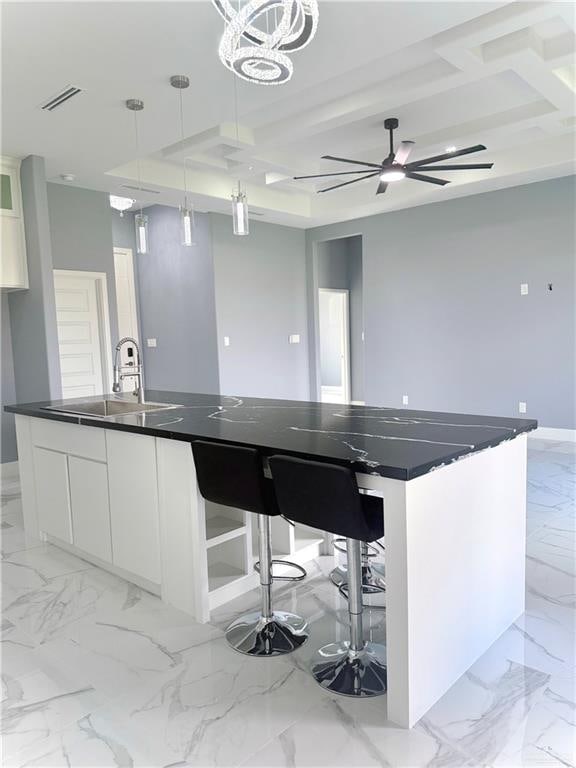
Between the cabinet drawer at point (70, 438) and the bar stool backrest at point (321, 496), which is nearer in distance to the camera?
the bar stool backrest at point (321, 496)

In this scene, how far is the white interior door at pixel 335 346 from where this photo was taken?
942 cm

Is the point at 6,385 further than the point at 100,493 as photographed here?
Yes

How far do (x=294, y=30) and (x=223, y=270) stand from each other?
187 inches

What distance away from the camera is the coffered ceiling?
2.56 m

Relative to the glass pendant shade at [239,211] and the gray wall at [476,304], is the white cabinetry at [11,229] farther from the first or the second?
the gray wall at [476,304]

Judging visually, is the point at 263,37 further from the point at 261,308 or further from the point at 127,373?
the point at 261,308

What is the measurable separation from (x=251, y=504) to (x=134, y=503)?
861 mm

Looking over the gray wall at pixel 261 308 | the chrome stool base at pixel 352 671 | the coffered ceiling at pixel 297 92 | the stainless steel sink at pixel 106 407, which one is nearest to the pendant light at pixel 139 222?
the coffered ceiling at pixel 297 92

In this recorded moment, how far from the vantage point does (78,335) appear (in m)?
5.48

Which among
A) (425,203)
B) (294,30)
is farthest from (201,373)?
(294,30)

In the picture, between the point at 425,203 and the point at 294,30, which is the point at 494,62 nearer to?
the point at 294,30

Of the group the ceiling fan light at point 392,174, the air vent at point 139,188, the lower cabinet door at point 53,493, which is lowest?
the lower cabinet door at point 53,493

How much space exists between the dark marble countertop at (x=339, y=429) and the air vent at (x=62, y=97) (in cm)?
197

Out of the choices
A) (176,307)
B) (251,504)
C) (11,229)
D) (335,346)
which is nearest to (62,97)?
(11,229)
